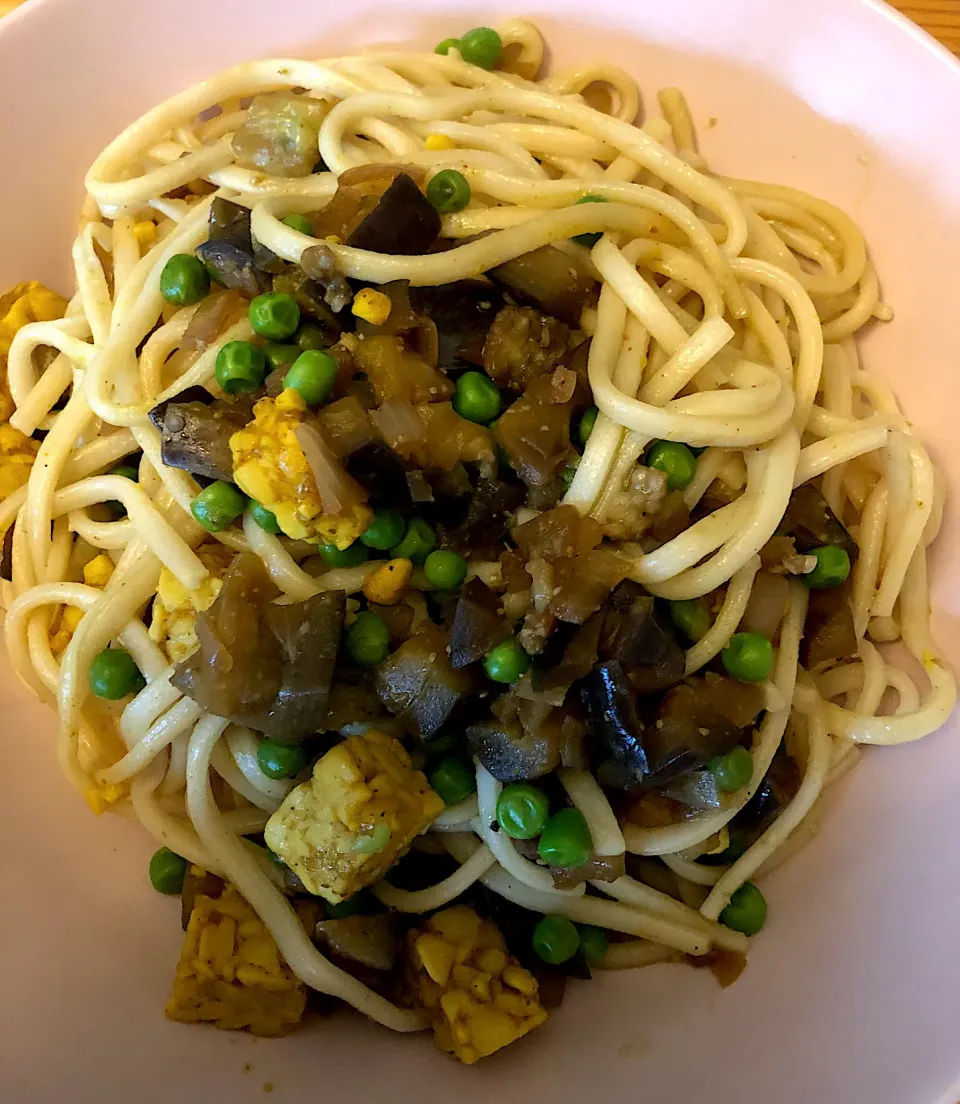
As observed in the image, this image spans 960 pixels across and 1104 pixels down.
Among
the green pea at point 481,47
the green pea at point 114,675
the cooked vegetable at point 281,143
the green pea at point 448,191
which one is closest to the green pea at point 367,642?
the green pea at point 114,675

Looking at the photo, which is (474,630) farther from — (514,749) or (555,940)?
(555,940)

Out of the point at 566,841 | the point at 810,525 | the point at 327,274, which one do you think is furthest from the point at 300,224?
the point at 566,841

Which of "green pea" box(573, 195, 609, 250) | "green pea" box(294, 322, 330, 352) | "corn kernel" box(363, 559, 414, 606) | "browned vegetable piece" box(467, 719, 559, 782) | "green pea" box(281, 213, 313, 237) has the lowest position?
"browned vegetable piece" box(467, 719, 559, 782)

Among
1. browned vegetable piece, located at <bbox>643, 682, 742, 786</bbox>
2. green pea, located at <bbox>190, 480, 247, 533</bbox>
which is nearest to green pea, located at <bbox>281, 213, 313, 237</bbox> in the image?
green pea, located at <bbox>190, 480, 247, 533</bbox>

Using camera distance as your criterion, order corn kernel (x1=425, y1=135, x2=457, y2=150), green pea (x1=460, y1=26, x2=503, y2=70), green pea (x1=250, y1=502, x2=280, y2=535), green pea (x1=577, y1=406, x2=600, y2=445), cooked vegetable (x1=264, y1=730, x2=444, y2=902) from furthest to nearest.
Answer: green pea (x1=460, y1=26, x2=503, y2=70), corn kernel (x1=425, y1=135, x2=457, y2=150), green pea (x1=577, y1=406, x2=600, y2=445), green pea (x1=250, y1=502, x2=280, y2=535), cooked vegetable (x1=264, y1=730, x2=444, y2=902)

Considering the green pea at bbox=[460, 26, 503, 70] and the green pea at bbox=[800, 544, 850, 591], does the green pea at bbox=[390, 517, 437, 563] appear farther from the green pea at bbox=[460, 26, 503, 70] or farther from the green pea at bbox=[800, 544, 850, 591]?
the green pea at bbox=[460, 26, 503, 70]
